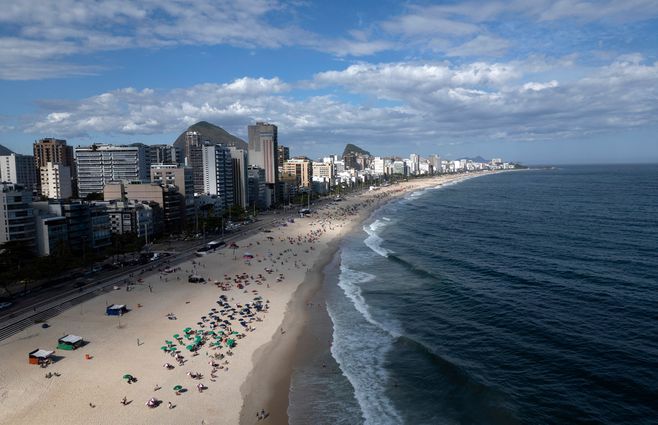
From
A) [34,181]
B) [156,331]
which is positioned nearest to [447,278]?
[156,331]

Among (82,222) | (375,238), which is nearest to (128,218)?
(82,222)

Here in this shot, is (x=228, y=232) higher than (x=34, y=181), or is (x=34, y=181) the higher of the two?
(x=34, y=181)

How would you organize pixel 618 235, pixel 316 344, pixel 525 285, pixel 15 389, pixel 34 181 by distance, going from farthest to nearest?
pixel 34 181 < pixel 618 235 < pixel 525 285 < pixel 316 344 < pixel 15 389

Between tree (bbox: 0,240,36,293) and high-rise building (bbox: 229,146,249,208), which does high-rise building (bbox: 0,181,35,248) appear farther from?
high-rise building (bbox: 229,146,249,208)

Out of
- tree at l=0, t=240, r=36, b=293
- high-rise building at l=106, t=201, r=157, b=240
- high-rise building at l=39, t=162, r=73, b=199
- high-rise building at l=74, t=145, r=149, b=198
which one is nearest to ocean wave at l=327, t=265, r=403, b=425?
tree at l=0, t=240, r=36, b=293

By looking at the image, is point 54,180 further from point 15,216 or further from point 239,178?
point 15,216

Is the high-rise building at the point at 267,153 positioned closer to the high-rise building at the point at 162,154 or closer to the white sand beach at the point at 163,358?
the high-rise building at the point at 162,154

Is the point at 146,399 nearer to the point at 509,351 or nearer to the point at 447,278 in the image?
the point at 509,351
